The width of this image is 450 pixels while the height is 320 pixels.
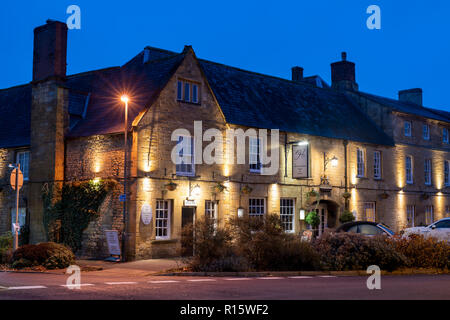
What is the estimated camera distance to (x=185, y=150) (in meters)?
25.0

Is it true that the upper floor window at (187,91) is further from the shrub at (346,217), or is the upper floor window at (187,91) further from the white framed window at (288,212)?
the shrub at (346,217)

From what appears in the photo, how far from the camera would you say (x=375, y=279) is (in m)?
16.0

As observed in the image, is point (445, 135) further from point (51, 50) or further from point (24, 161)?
point (24, 161)

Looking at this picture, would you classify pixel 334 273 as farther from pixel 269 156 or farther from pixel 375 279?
pixel 269 156

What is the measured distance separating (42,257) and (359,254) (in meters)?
10.9

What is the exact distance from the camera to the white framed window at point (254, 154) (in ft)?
91.8

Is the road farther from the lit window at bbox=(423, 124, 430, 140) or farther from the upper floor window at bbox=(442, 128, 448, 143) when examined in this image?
the upper floor window at bbox=(442, 128, 448, 143)

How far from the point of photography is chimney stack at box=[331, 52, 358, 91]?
39.4m

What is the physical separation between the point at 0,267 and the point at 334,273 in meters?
11.9

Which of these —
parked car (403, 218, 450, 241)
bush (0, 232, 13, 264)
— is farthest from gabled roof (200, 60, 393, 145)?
bush (0, 232, 13, 264)

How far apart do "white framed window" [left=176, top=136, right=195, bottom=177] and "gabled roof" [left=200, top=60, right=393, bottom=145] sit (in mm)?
2756
